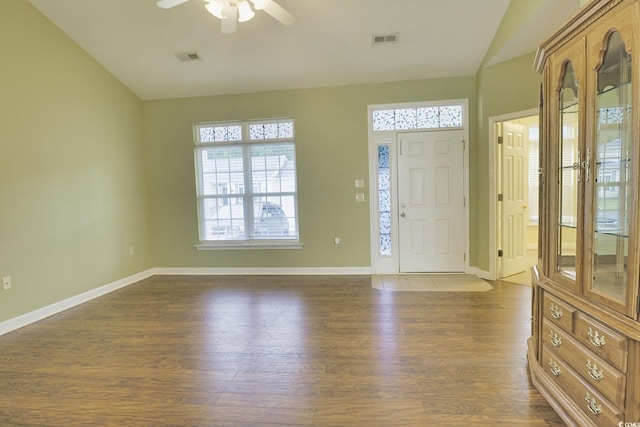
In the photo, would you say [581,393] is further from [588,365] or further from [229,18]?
[229,18]

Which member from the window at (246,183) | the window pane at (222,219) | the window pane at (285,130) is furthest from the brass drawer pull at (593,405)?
the window pane at (222,219)

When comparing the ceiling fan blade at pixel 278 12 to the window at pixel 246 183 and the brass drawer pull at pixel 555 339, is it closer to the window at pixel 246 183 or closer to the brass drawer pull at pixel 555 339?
the window at pixel 246 183

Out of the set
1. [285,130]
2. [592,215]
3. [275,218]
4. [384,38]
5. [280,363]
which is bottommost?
[280,363]

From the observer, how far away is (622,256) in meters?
1.41

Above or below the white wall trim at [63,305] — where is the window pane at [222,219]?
above

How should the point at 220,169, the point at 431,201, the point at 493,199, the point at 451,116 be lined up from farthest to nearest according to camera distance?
1. the point at 220,169
2. the point at 431,201
3. the point at 451,116
4. the point at 493,199

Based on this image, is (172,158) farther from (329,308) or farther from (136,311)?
(329,308)

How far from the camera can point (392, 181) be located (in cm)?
448

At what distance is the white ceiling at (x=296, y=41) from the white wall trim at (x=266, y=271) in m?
2.64

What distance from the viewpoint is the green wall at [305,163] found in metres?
4.46

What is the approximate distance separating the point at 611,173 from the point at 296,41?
331 cm

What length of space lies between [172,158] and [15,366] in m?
3.18

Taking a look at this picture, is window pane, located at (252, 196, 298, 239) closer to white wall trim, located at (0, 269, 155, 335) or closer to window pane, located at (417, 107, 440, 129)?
white wall trim, located at (0, 269, 155, 335)

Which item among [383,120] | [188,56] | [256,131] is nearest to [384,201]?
[383,120]
